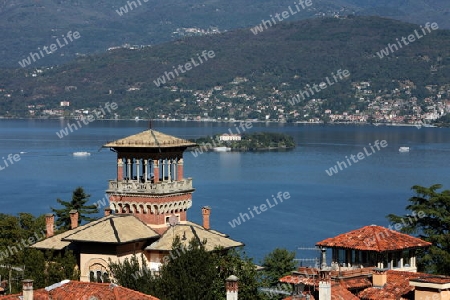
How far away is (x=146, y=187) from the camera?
84.8ft

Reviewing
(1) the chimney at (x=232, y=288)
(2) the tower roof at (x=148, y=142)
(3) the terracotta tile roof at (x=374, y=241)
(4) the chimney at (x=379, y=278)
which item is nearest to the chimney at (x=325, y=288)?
(1) the chimney at (x=232, y=288)

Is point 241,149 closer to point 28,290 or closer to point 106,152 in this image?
point 106,152

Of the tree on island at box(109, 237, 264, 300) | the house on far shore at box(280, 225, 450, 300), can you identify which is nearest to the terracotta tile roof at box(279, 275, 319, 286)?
the house on far shore at box(280, 225, 450, 300)

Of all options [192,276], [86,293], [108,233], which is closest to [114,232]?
[108,233]

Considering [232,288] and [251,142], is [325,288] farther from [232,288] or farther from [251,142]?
[251,142]

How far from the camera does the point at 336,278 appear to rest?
20188 mm

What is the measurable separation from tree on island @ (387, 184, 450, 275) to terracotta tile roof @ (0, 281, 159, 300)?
10992 mm

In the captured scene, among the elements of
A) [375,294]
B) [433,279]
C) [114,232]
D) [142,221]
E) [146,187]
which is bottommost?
[375,294]

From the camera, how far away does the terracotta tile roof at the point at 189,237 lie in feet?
80.0

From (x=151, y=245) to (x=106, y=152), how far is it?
144m

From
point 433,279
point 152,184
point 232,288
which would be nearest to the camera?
point 232,288

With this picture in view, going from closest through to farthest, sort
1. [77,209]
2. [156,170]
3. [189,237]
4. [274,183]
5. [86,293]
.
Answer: [86,293] → [189,237] → [156,170] → [77,209] → [274,183]

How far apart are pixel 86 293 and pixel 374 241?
615 cm

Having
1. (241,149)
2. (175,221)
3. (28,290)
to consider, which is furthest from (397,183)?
(28,290)
